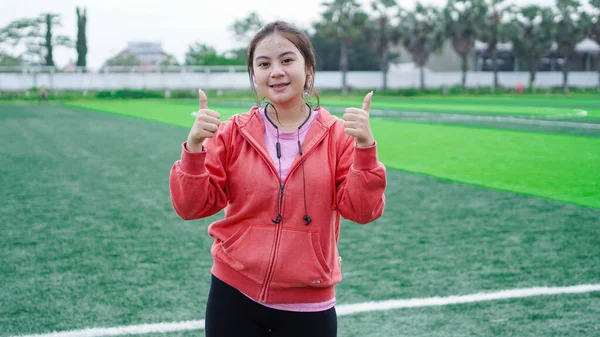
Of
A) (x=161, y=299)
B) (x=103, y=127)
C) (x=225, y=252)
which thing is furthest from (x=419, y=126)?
(x=225, y=252)

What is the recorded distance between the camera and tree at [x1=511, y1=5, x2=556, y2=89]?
68562mm

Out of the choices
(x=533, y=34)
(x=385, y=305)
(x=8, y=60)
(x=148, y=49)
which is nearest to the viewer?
(x=385, y=305)

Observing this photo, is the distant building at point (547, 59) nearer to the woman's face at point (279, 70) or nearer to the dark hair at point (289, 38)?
the dark hair at point (289, 38)

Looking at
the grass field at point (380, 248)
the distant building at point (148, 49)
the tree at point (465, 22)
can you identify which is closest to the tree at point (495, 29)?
the tree at point (465, 22)

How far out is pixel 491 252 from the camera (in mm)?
6285

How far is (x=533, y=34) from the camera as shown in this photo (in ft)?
228

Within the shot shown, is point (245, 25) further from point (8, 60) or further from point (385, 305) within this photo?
point (385, 305)

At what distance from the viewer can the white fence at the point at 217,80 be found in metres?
56.0

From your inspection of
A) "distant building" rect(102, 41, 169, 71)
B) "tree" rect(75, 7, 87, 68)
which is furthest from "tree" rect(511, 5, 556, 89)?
"distant building" rect(102, 41, 169, 71)

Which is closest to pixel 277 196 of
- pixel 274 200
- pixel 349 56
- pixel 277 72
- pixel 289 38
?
pixel 274 200

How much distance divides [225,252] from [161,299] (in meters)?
2.66

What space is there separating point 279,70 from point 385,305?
276cm

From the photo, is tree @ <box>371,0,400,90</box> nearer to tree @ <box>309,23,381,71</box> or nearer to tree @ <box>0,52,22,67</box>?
tree @ <box>309,23,381,71</box>

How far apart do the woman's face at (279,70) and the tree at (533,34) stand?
6895 centimetres
